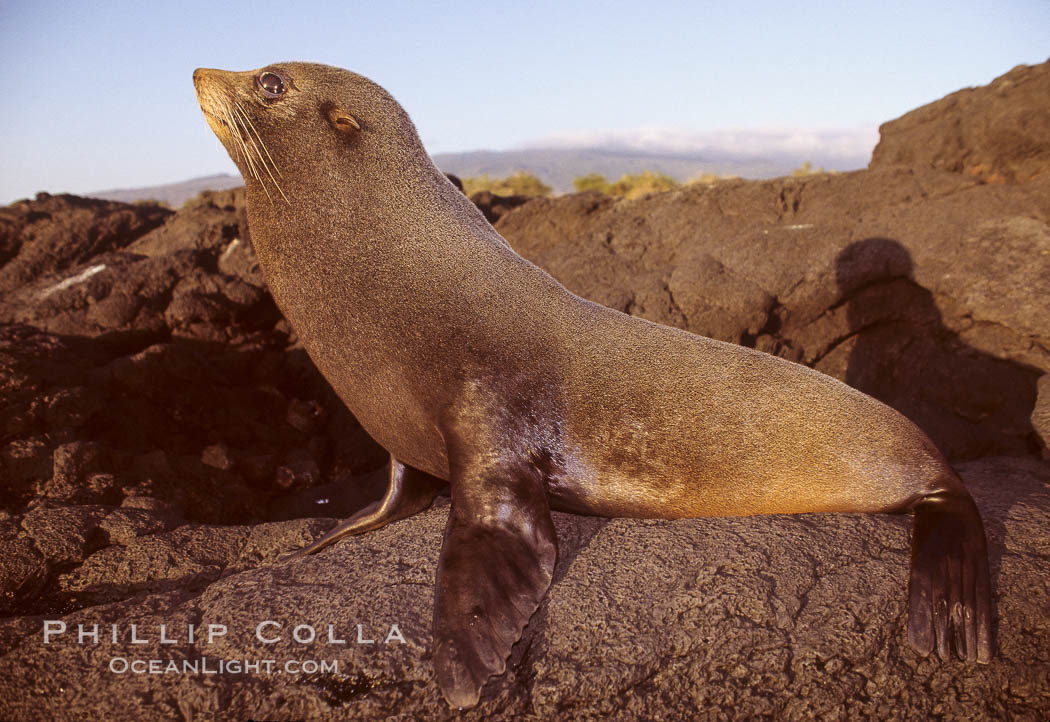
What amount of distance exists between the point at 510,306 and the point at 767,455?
131 centimetres

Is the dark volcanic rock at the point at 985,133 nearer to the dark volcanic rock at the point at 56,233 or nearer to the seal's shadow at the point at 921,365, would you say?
the seal's shadow at the point at 921,365

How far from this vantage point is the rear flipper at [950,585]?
2123mm

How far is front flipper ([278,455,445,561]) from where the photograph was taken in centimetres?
316

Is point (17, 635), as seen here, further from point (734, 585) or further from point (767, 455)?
point (767, 455)

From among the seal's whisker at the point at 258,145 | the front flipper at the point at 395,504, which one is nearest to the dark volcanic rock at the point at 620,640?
the front flipper at the point at 395,504

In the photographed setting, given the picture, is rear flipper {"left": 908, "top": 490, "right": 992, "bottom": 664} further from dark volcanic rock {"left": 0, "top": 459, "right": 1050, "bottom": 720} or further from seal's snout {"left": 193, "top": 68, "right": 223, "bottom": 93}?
seal's snout {"left": 193, "top": 68, "right": 223, "bottom": 93}

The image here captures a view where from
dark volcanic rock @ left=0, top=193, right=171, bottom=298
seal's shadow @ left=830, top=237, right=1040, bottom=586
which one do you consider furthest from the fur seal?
dark volcanic rock @ left=0, top=193, right=171, bottom=298

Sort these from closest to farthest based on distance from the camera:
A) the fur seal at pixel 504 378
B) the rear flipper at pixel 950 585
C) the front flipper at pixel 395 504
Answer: the rear flipper at pixel 950 585 → the fur seal at pixel 504 378 → the front flipper at pixel 395 504

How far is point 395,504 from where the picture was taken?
327 centimetres

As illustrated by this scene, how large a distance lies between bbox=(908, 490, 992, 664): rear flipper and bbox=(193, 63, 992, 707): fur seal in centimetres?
1

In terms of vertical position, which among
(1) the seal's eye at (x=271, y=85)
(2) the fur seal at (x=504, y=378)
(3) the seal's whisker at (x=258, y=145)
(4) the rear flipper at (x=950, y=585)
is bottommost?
(4) the rear flipper at (x=950, y=585)

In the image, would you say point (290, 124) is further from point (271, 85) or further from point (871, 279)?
point (871, 279)

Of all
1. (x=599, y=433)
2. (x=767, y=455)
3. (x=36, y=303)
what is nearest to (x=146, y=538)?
(x=599, y=433)

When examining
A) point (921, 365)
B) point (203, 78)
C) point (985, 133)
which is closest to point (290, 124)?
point (203, 78)
